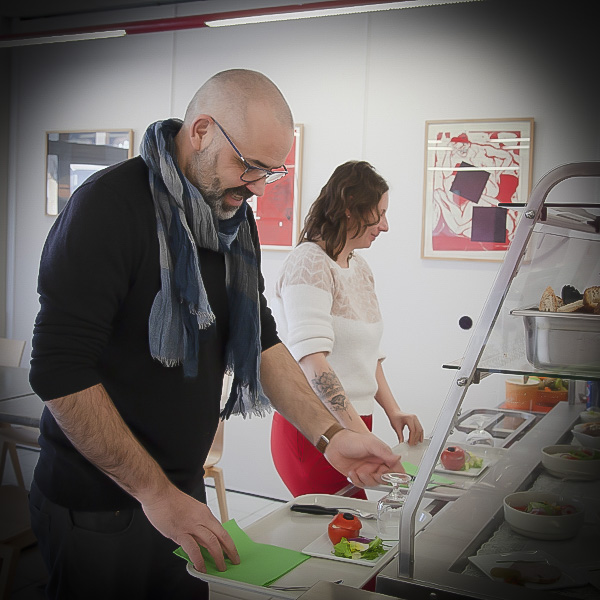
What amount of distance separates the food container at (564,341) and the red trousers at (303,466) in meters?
1.16

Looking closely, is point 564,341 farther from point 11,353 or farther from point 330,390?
point 11,353

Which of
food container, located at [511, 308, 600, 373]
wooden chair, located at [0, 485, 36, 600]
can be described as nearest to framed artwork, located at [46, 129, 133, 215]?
wooden chair, located at [0, 485, 36, 600]

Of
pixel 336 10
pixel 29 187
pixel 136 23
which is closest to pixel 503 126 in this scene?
pixel 336 10

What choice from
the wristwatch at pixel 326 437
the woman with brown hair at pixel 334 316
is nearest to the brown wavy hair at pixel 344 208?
the woman with brown hair at pixel 334 316

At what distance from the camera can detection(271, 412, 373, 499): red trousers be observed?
2.16 metres

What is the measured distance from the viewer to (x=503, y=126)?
3363 mm

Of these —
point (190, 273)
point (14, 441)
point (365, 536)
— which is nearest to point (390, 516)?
point (365, 536)

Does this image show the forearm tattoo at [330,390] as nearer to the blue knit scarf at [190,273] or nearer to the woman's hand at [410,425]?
the woman's hand at [410,425]

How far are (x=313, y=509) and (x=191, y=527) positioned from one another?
0.38 metres

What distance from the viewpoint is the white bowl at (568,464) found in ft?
4.03

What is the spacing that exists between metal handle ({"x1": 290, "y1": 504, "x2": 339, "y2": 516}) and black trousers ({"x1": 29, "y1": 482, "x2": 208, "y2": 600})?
290 mm

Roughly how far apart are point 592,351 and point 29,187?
3983mm

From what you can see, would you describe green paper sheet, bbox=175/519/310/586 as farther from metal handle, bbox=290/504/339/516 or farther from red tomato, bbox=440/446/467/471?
red tomato, bbox=440/446/467/471

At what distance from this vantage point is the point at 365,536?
1373mm
